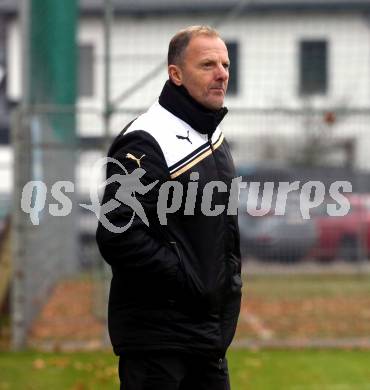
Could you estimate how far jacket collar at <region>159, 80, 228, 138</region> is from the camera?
412 cm

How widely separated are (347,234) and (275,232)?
0.90 meters

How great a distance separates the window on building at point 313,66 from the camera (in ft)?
40.0

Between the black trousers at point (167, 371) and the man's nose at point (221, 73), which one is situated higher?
the man's nose at point (221, 73)

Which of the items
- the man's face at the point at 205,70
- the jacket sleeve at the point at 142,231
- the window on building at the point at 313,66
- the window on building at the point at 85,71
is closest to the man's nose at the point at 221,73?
the man's face at the point at 205,70

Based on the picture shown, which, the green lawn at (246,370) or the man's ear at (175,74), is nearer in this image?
the man's ear at (175,74)

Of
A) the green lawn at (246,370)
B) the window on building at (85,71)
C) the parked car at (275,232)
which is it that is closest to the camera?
the green lawn at (246,370)

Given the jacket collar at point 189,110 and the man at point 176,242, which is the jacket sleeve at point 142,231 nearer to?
the man at point 176,242

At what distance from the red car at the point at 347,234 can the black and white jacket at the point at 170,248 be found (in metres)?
6.67

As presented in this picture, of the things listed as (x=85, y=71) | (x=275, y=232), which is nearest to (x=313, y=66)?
(x=275, y=232)

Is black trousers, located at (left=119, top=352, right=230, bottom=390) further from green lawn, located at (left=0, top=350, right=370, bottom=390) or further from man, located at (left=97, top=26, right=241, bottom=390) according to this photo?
green lawn, located at (left=0, top=350, right=370, bottom=390)

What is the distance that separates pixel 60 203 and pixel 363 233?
3.14 m

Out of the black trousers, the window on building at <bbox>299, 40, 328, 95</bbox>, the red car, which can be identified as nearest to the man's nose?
the black trousers

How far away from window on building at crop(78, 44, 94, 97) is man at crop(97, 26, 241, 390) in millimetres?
10410

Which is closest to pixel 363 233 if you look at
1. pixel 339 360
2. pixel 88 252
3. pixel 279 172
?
pixel 279 172
